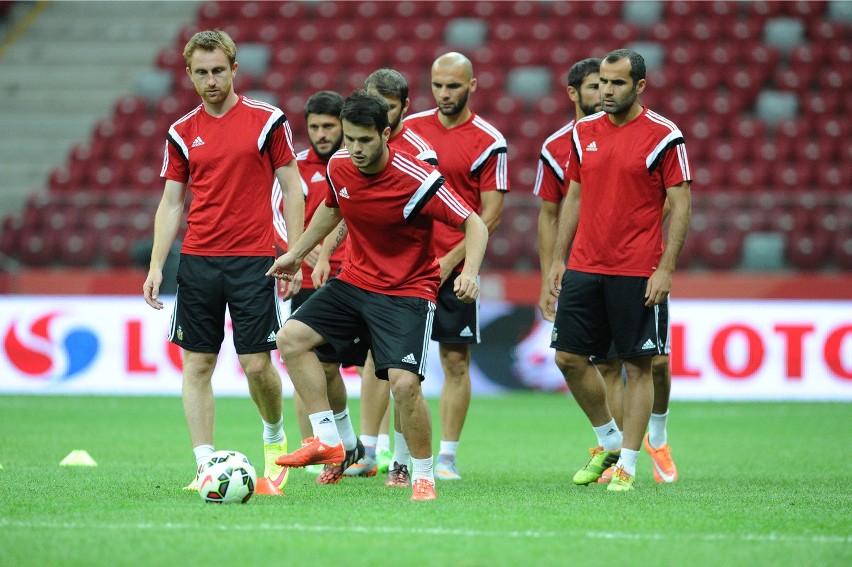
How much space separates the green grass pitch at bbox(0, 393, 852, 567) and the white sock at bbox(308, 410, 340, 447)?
1.00 ft

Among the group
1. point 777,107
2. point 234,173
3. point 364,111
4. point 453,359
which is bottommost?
point 453,359

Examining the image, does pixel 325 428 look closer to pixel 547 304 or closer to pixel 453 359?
pixel 453 359

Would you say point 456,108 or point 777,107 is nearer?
point 456,108

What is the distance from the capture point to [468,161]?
7641mm

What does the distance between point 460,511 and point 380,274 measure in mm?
1319

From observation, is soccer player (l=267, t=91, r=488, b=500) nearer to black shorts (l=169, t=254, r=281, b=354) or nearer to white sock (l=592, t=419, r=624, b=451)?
black shorts (l=169, t=254, r=281, b=354)

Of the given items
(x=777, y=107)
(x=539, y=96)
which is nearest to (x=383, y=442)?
(x=539, y=96)

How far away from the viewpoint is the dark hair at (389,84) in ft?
23.0

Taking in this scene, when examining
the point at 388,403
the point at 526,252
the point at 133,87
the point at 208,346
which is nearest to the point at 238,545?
the point at 208,346

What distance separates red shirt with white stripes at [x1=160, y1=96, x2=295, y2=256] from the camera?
251 inches

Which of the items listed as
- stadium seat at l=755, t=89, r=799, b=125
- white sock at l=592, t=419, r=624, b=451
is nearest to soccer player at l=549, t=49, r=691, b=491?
white sock at l=592, t=419, r=624, b=451

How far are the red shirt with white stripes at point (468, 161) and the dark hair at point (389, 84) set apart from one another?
2.17 feet

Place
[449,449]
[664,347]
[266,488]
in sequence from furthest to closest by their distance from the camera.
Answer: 1. [449,449]
2. [664,347]
3. [266,488]

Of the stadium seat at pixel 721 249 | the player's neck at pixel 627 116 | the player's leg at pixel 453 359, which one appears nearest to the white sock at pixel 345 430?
the player's leg at pixel 453 359
